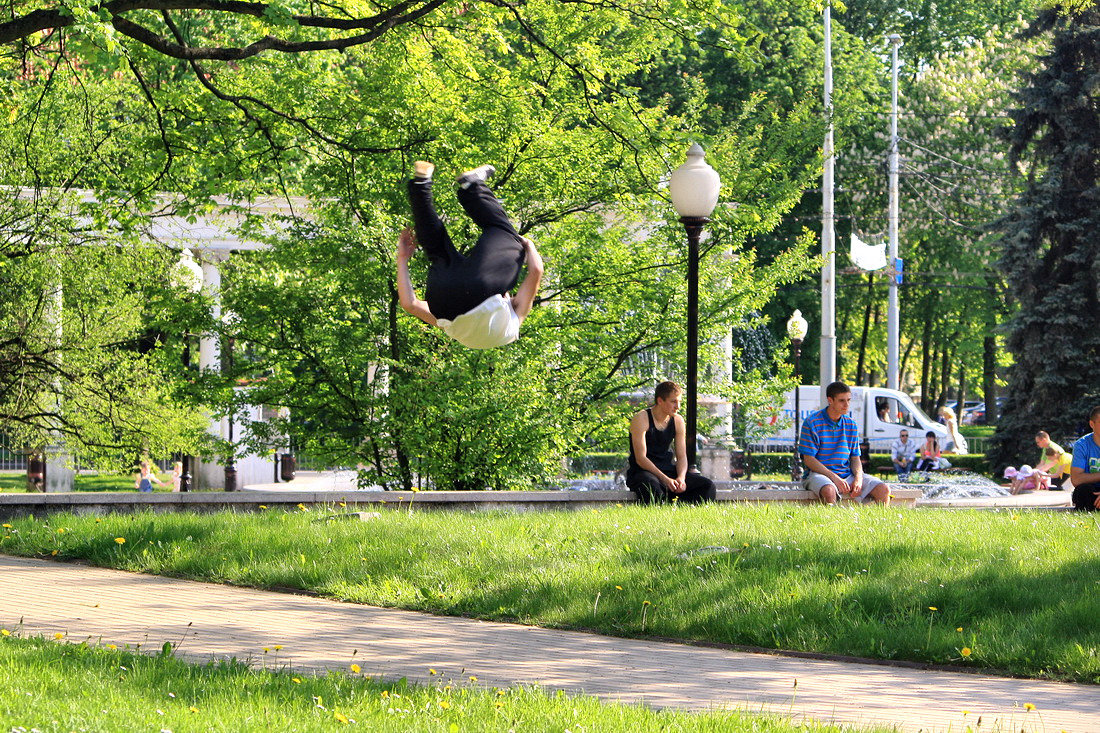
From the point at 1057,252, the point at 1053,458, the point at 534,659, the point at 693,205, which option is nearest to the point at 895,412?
the point at 1057,252

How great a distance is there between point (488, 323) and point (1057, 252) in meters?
29.1

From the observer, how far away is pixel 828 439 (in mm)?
13750

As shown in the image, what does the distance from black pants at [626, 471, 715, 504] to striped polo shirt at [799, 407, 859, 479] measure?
1.07 meters

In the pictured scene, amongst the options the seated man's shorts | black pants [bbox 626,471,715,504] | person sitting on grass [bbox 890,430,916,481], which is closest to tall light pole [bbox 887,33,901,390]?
person sitting on grass [bbox 890,430,916,481]

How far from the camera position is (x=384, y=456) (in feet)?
56.0

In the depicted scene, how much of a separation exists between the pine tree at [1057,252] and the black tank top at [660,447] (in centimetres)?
2209

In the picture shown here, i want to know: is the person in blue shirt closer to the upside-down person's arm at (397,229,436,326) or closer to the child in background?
the upside-down person's arm at (397,229,436,326)

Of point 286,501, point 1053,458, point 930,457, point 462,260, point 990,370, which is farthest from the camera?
point 990,370

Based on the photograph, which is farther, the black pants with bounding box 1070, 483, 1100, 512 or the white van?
the white van

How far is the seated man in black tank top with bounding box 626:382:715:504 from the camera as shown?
43.1 ft

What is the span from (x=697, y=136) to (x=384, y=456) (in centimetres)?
581

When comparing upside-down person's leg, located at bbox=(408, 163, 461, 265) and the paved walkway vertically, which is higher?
upside-down person's leg, located at bbox=(408, 163, 461, 265)

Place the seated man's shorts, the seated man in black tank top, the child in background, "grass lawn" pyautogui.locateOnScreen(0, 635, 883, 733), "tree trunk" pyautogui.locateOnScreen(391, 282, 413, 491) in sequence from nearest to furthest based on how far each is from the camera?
"grass lawn" pyautogui.locateOnScreen(0, 635, 883, 733)
the seated man in black tank top
the seated man's shorts
"tree trunk" pyautogui.locateOnScreen(391, 282, 413, 491)
the child in background

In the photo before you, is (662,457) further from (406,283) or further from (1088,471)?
(406,283)
